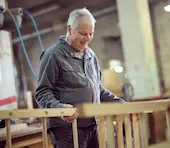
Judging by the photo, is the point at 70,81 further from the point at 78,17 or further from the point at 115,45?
the point at 115,45

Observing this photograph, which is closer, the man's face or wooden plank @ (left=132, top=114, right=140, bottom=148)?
wooden plank @ (left=132, top=114, right=140, bottom=148)

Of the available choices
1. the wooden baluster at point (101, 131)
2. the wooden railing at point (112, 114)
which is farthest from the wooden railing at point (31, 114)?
the wooden baluster at point (101, 131)

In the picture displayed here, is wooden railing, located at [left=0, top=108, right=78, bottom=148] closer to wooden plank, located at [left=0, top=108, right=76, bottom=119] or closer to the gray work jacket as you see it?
wooden plank, located at [left=0, top=108, right=76, bottom=119]

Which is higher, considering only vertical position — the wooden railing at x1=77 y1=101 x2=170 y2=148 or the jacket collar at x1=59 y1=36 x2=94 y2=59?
the jacket collar at x1=59 y1=36 x2=94 y2=59

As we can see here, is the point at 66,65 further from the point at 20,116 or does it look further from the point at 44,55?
the point at 20,116

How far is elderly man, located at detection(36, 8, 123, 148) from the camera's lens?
1391mm

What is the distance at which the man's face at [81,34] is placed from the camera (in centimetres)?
144

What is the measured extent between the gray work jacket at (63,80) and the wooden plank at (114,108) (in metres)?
0.54

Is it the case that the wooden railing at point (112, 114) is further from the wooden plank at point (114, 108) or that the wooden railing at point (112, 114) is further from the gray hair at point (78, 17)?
the gray hair at point (78, 17)

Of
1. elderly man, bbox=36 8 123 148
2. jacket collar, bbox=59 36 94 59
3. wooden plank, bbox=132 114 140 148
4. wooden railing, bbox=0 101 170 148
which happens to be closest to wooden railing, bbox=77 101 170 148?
wooden railing, bbox=0 101 170 148

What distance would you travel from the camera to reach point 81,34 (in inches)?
57.3

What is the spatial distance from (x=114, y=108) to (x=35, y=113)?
0.47m

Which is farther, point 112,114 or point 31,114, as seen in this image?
point 31,114

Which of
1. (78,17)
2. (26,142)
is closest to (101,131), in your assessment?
(78,17)
